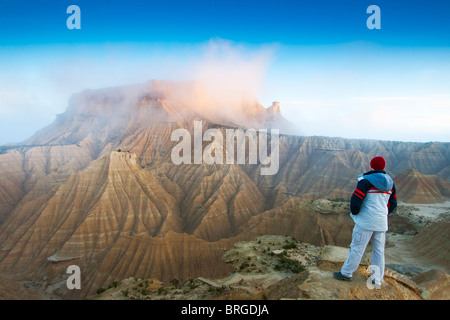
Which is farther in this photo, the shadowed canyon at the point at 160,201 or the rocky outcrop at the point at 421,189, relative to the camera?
the rocky outcrop at the point at 421,189

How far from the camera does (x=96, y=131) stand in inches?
4966

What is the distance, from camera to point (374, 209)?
6254mm

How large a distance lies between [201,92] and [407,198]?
371ft

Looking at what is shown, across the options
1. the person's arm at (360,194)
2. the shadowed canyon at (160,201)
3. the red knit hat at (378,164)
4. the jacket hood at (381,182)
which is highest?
the red knit hat at (378,164)

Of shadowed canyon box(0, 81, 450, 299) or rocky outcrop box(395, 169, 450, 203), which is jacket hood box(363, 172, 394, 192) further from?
rocky outcrop box(395, 169, 450, 203)

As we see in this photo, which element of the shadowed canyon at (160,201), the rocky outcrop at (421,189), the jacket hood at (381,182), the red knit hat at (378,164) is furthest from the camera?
the rocky outcrop at (421,189)

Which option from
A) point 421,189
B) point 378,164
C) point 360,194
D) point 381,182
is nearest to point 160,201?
point 360,194

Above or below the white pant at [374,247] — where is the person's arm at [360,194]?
above

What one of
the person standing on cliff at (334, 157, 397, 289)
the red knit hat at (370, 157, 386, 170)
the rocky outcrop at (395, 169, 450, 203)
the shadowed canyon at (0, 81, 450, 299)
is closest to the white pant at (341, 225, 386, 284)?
the person standing on cliff at (334, 157, 397, 289)

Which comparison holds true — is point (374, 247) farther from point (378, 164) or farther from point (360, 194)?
point (378, 164)

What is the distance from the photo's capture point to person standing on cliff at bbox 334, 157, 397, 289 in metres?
6.22

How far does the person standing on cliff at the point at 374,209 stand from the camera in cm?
622

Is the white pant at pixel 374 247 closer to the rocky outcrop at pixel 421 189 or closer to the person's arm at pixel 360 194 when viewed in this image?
the person's arm at pixel 360 194

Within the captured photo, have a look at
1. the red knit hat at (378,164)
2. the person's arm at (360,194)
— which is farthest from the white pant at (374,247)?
the red knit hat at (378,164)
